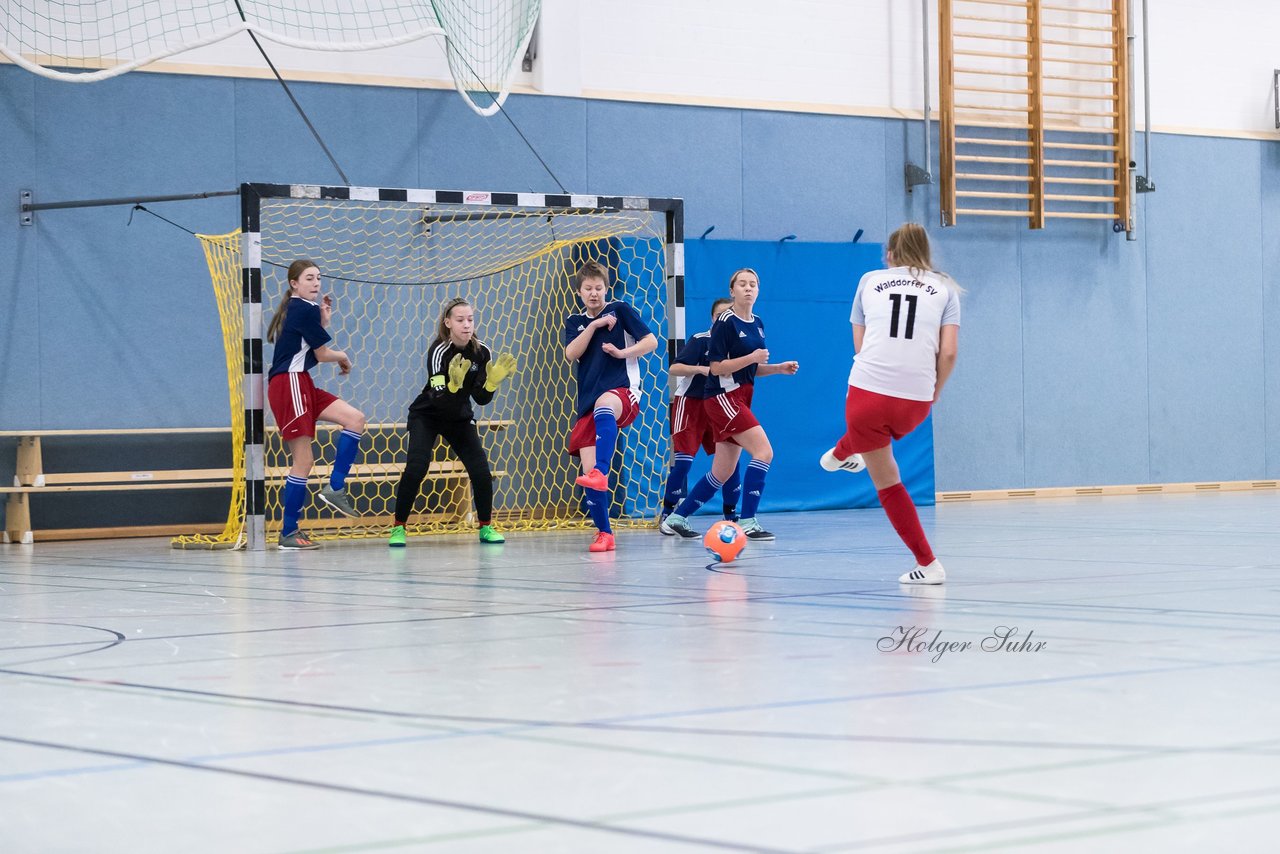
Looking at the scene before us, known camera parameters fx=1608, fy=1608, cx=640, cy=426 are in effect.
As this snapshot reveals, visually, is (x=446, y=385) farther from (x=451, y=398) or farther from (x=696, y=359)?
(x=696, y=359)

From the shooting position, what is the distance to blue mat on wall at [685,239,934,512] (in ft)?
44.4

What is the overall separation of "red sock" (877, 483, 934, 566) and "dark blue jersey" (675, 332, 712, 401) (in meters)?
3.28

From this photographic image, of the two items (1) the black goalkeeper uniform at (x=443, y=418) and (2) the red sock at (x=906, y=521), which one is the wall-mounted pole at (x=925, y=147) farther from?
(2) the red sock at (x=906, y=521)

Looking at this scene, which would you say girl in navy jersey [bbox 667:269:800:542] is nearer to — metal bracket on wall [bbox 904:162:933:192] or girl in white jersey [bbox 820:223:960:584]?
girl in white jersey [bbox 820:223:960:584]

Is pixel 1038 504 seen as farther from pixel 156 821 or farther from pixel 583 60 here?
pixel 156 821

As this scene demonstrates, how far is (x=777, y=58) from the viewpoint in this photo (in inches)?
568

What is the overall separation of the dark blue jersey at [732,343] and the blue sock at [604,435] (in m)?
0.75

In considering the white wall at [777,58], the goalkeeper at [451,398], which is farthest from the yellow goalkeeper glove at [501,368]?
the white wall at [777,58]

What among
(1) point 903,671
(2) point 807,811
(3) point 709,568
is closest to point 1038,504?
(3) point 709,568

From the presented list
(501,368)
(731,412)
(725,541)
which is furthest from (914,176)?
(725,541)

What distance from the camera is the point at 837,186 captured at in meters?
14.6

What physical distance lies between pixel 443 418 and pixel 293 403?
0.87 metres

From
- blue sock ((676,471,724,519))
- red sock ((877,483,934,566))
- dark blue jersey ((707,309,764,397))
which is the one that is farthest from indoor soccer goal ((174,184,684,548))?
red sock ((877,483,934,566))

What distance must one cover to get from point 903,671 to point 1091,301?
12.6m
